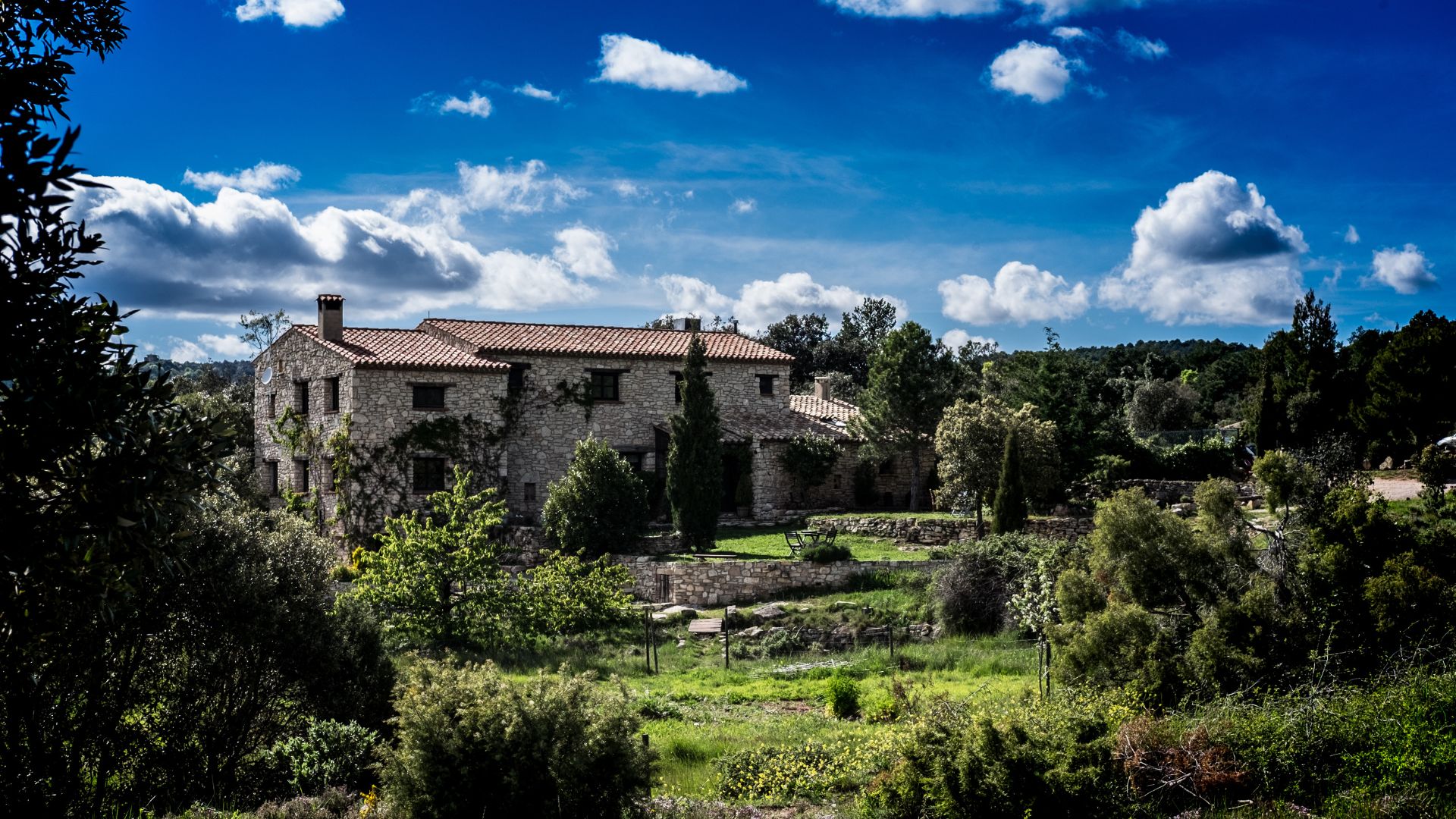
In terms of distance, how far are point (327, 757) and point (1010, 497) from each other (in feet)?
60.1

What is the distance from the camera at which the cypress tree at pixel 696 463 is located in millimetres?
27234

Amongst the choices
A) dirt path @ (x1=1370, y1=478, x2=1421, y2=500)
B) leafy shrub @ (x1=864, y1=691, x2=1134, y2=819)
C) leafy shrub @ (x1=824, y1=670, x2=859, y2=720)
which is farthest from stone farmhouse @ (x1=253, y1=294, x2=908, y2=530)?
leafy shrub @ (x1=864, y1=691, x2=1134, y2=819)

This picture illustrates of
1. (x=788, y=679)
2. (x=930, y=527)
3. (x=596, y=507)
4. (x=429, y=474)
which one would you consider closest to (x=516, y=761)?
(x=788, y=679)

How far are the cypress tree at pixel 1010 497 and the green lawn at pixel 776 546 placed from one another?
1.98m

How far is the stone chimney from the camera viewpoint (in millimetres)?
31172

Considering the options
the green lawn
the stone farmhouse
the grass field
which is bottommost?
the grass field

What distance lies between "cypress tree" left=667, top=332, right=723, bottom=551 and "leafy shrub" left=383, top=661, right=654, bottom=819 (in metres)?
18.6

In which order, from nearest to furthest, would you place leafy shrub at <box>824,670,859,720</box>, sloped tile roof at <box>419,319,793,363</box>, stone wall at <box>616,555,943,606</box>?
leafy shrub at <box>824,670,859,720</box> → stone wall at <box>616,555,943,606</box> → sloped tile roof at <box>419,319,793,363</box>

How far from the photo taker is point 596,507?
25.5 meters

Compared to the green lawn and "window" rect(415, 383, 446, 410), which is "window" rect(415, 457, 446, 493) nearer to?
"window" rect(415, 383, 446, 410)

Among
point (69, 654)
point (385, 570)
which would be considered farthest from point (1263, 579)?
point (385, 570)

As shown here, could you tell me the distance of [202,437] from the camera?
6.84m

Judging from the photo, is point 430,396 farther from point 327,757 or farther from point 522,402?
point 327,757

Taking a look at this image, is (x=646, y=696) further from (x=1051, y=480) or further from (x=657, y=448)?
(x=657, y=448)
